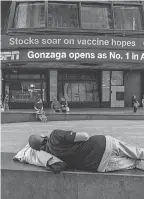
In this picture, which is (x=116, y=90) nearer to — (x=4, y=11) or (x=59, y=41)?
(x=59, y=41)

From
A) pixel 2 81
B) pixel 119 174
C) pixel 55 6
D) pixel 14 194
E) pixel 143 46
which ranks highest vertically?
pixel 55 6

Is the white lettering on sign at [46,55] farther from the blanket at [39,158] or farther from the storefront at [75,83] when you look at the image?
the blanket at [39,158]

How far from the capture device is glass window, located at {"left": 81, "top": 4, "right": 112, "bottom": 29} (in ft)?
79.9

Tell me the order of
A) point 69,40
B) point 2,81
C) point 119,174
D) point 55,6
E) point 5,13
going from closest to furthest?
point 119,174, point 69,40, point 55,6, point 2,81, point 5,13

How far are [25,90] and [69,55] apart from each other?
705 centimetres

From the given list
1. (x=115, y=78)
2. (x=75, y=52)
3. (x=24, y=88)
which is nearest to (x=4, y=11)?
(x=24, y=88)

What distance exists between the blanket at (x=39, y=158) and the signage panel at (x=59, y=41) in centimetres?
1671

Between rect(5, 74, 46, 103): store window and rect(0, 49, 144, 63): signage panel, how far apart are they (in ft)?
17.3

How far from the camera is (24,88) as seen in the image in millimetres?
26953

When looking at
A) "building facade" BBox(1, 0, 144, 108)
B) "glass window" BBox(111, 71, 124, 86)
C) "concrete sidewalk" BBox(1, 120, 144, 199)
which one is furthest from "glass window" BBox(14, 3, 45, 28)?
"concrete sidewalk" BBox(1, 120, 144, 199)

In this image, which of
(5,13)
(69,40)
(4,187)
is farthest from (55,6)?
(4,187)

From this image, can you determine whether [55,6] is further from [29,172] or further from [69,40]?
[29,172]

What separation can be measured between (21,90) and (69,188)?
2303 centimetres

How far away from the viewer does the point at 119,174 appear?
422 cm
